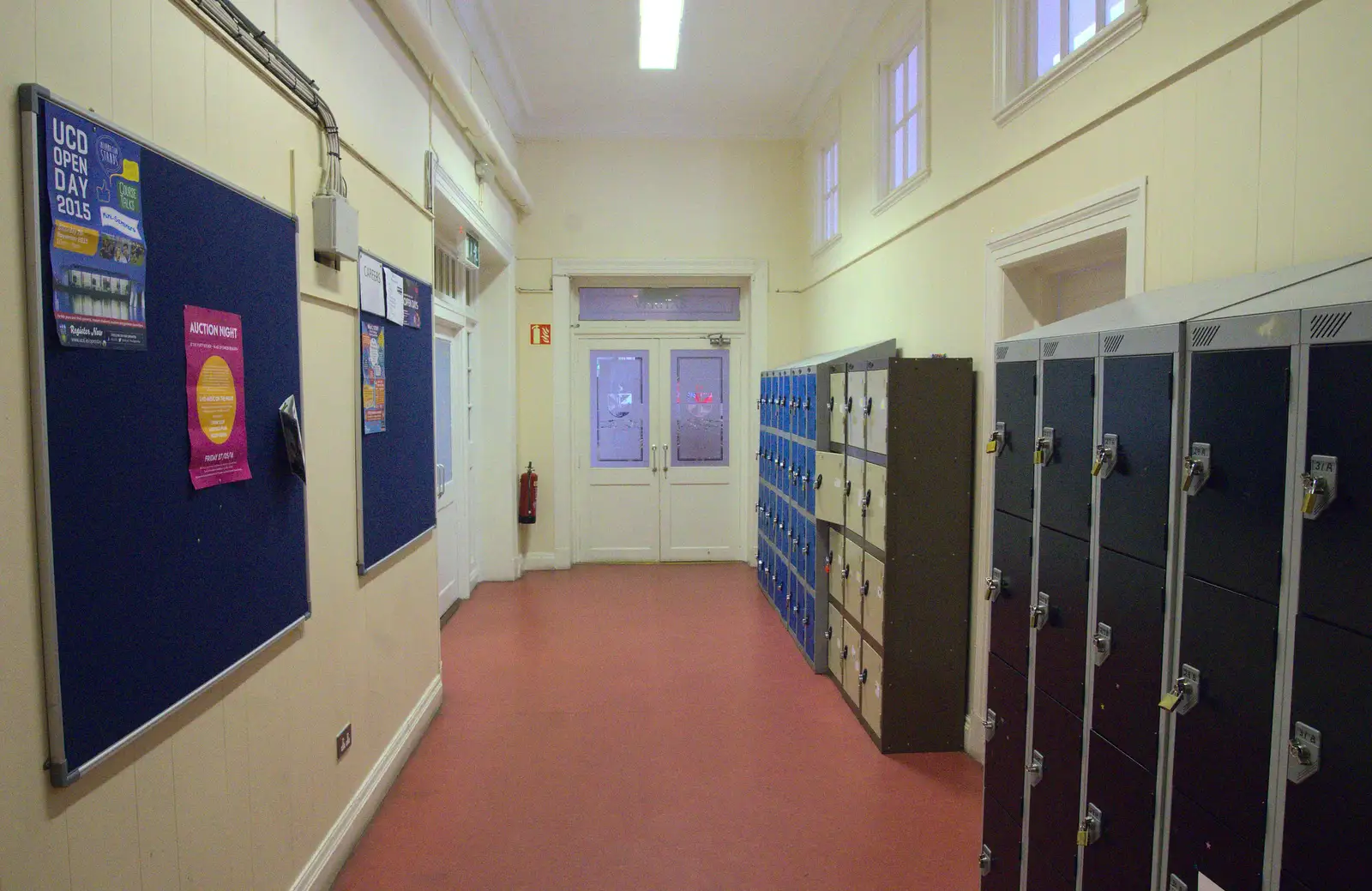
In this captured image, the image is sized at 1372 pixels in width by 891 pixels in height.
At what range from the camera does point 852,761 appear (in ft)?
11.0

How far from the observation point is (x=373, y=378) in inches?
114

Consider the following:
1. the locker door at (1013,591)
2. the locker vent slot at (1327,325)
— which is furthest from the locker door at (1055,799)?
the locker vent slot at (1327,325)

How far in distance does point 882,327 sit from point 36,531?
167 inches

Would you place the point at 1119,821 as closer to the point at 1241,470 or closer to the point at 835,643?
the point at 1241,470

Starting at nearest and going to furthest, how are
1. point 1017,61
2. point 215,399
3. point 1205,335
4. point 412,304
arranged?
point 1205,335 < point 215,399 < point 1017,61 < point 412,304

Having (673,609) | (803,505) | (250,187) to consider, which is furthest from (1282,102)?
(673,609)

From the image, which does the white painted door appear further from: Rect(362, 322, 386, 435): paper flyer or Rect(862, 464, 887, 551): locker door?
Rect(862, 464, 887, 551): locker door

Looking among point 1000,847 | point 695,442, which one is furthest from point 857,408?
point 695,442

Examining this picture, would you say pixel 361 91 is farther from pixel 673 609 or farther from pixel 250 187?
pixel 673 609

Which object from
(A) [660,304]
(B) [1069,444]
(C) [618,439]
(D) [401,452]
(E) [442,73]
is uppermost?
(E) [442,73]

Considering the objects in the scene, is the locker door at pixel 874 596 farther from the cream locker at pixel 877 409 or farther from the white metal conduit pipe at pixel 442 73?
the white metal conduit pipe at pixel 442 73

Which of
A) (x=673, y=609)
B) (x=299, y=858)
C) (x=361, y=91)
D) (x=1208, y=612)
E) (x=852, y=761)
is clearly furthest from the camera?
(x=673, y=609)

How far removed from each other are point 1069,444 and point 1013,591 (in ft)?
1.72

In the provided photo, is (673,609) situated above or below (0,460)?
below
